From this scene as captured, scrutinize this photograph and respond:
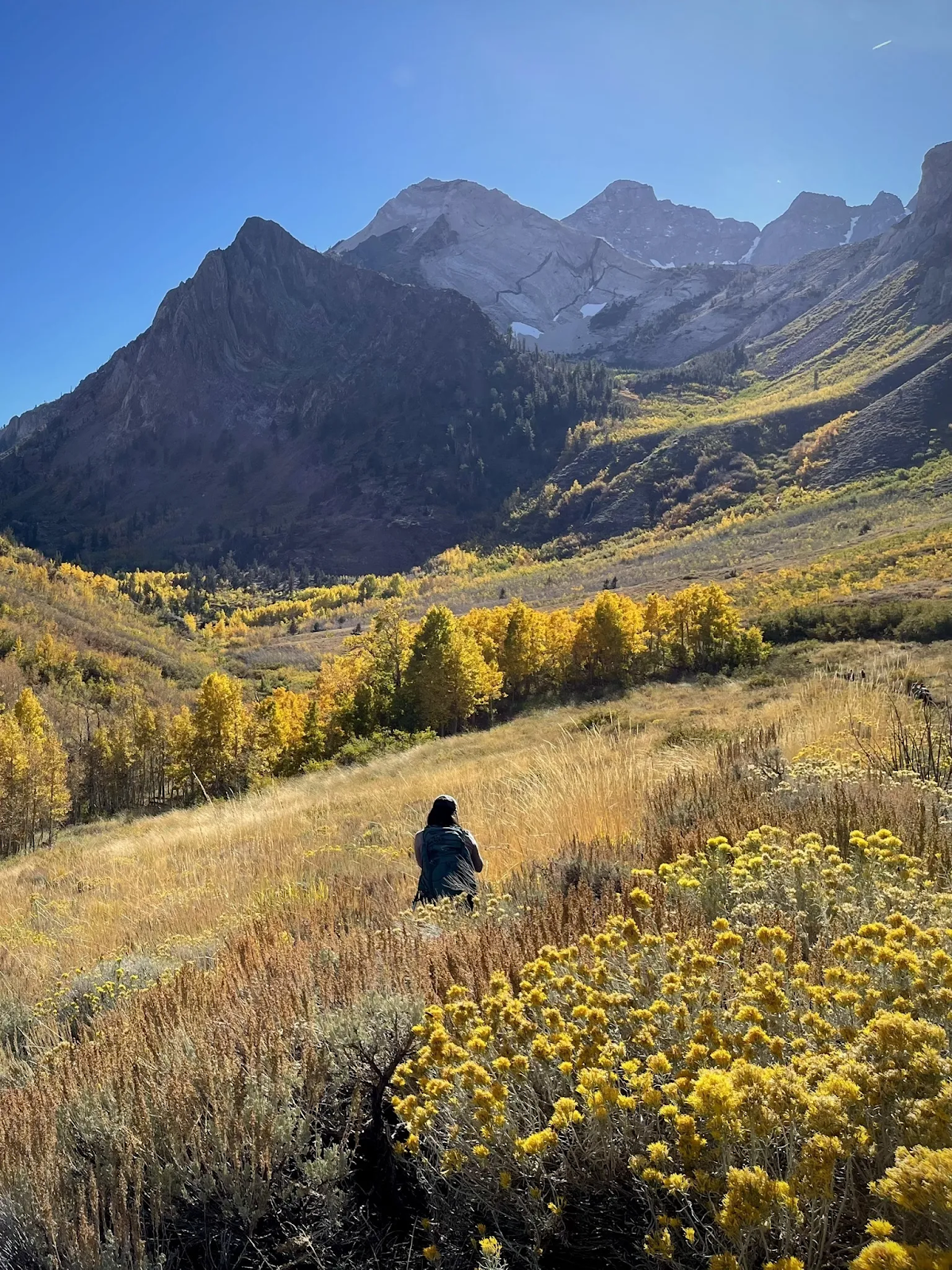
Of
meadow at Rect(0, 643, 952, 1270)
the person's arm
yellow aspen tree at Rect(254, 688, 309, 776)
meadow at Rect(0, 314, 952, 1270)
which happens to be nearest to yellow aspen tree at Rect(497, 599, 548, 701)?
yellow aspen tree at Rect(254, 688, 309, 776)

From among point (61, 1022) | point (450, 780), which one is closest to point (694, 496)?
point (450, 780)

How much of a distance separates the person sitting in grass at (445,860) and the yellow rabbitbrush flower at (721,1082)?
7.72 feet

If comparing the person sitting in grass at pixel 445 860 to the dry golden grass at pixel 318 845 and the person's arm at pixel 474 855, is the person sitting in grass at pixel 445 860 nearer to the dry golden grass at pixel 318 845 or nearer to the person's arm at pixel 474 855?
the person's arm at pixel 474 855

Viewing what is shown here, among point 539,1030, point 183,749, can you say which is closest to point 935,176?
point 183,749

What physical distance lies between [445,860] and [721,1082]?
3761 millimetres

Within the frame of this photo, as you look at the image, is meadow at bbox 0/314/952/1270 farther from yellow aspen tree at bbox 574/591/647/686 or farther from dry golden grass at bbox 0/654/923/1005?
yellow aspen tree at bbox 574/591/647/686

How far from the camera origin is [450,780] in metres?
12.0

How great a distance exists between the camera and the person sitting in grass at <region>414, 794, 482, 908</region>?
4684mm

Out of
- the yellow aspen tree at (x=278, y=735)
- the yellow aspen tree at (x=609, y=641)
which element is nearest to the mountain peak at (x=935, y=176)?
the yellow aspen tree at (x=609, y=641)

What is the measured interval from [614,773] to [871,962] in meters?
4.47

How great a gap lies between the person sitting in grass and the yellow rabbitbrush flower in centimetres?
235

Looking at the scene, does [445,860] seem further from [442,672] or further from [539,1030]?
[442,672]

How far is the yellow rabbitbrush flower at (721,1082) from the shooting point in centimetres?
129

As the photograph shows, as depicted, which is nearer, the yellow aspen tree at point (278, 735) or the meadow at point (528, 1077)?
the meadow at point (528, 1077)
